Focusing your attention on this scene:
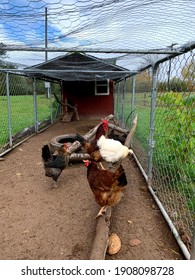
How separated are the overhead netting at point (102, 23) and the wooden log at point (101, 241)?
173cm

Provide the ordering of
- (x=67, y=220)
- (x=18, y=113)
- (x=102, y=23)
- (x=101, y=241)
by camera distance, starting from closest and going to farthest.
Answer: (x=101, y=241)
(x=67, y=220)
(x=102, y=23)
(x=18, y=113)

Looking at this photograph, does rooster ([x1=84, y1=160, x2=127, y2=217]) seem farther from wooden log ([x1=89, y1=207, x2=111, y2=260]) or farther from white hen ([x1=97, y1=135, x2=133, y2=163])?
white hen ([x1=97, y1=135, x2=133, y2=163])

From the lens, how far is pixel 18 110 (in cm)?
1059

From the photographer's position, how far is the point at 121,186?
8.46ft

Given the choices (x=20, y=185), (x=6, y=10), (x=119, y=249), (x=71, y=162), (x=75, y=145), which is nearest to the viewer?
(x=119, y=249)

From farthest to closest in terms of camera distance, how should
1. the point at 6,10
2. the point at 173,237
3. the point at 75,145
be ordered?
the point at 75,145
the point at 6,10
the point at 173,237

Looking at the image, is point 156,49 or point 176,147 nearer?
point 156,49

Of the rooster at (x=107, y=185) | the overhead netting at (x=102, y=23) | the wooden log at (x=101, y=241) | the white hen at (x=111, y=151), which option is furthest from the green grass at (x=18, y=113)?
the wooden log at (x=101, y=241)

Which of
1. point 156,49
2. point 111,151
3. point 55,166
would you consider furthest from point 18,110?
point 156,49

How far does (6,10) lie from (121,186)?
2305 millimetres

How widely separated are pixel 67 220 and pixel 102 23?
2684 mm

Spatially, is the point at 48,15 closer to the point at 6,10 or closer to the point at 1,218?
the point at 6,10

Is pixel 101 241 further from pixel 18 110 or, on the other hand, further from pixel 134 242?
pixel 18 110

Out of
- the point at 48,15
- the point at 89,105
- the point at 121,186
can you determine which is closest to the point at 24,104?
the point at 89,105
